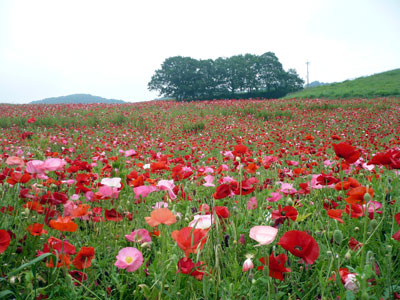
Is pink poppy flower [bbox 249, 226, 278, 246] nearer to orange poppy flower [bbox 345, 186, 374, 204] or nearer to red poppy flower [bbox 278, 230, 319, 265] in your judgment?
red poppy flower [bbox 278, 230, 319, 265]

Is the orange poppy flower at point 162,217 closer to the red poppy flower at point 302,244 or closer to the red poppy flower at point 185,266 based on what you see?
the red poppy flower at point 185,266

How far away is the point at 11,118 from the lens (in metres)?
9.57

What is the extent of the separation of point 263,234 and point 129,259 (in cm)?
49

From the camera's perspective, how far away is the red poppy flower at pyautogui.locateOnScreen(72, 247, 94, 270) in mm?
995

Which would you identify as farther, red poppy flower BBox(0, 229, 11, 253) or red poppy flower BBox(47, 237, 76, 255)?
red poppy flower BBox(47, 237, 76, 255)

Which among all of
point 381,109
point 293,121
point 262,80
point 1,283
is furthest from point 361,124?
point 262,80

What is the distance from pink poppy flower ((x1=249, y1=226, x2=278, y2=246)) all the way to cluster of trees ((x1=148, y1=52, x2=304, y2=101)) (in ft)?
123

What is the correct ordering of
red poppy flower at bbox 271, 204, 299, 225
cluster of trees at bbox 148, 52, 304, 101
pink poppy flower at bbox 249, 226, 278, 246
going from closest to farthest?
pink poppy flower at bbox 249, 226, 278, 246 → red poppy flower at bbox 271, 204, 299, 225 → cluster of trees at bbox 148, 52, 304, 101

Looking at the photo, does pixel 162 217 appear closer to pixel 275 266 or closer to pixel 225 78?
pixel 275 266

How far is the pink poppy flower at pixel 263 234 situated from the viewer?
29.2 inches

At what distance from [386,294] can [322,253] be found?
1.22 ft

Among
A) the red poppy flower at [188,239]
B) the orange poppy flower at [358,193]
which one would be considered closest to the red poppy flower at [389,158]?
the orange poppy flower at [358,193]

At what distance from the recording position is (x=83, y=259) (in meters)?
1.03

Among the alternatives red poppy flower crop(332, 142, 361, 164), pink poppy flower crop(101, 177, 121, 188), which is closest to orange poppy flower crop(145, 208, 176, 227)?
pink poppy flower crop(101, 177, 121, 188)
